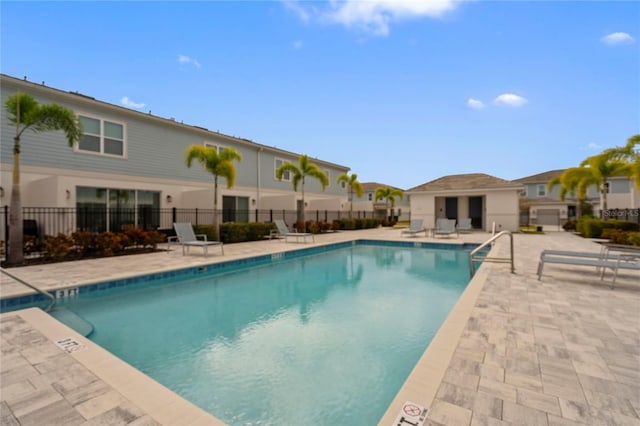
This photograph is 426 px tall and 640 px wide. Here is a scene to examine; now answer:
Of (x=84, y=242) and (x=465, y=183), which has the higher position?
(x=465, y=183)

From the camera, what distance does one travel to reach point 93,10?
394 inches

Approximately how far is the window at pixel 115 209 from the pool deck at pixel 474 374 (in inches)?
349

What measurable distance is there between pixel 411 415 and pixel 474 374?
34.3 inches

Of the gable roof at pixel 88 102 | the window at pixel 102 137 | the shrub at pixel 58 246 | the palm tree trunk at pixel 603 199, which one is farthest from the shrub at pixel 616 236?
the window at pixel 102 137

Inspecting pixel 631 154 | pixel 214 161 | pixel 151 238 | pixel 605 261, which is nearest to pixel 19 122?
pixel 151 238

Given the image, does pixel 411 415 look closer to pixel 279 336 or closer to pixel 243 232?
pixel 279 336

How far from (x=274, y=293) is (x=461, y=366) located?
16.2 ft

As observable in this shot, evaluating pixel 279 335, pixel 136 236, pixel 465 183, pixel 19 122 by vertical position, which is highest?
pixel 19 122

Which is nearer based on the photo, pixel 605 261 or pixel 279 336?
pixel 279 336

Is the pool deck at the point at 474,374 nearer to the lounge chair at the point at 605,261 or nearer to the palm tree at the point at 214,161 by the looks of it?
the lounge chair at the point at 605,261

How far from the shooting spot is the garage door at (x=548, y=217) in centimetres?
3328

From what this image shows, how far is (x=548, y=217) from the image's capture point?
33.7 metres

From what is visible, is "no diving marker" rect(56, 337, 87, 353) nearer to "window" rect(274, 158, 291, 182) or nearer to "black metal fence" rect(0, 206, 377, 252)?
"black metal fence" rect(0, 206, 377, 252)

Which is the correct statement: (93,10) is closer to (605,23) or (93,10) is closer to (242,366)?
(242,366)
